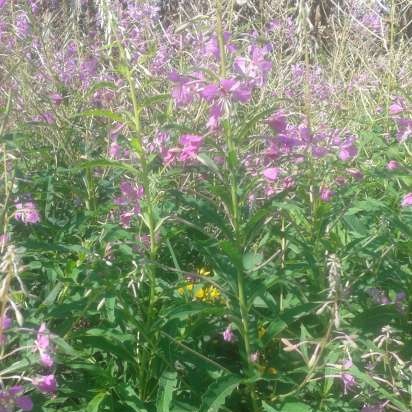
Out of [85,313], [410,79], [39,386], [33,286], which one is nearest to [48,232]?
[33,286]

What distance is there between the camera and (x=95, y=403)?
6.90 ft

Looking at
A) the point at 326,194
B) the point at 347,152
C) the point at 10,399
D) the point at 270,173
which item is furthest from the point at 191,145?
the point at 10,399

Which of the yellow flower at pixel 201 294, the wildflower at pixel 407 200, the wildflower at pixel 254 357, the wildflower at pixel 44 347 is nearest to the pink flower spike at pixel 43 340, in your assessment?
the wildflower at pixel 44 347

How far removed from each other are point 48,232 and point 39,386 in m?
1.12

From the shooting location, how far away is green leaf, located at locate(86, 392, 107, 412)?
2.08 m

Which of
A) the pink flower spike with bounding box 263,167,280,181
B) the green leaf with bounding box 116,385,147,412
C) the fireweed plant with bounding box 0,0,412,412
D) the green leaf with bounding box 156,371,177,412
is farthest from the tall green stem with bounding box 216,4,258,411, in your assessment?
the green leaf with bounding box 116,385,147,412

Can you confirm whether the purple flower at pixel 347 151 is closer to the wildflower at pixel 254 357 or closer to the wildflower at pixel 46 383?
the wildflower at pixel 254 357

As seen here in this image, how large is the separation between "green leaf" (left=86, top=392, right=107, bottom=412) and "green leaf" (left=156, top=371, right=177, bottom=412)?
17 centimetres

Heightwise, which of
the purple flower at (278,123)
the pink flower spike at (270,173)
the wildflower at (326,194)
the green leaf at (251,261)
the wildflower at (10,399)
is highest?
the purple flower at (278,123)

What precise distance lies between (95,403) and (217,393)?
0.36m

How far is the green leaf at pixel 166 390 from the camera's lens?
206 cm

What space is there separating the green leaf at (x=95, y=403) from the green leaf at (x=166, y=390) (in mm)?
170

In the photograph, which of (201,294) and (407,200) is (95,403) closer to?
(201,294)

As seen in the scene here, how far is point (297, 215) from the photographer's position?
2502 millimetres
